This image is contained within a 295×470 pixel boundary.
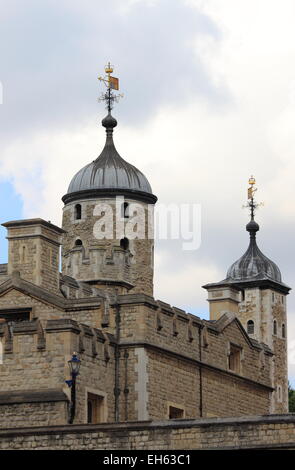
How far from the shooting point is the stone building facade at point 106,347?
4316 cm

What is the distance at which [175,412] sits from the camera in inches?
1891

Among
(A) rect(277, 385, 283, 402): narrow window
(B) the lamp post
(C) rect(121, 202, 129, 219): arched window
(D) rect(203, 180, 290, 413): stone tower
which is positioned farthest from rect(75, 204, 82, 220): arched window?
(B) the lamp post

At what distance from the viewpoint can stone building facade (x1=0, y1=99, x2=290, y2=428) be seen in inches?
1699

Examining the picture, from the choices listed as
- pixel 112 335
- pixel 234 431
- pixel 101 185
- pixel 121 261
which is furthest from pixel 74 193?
pixel 234 431

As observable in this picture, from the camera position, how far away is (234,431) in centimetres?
3372

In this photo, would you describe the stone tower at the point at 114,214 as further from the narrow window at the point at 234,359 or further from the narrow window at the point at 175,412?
the narrow window at the point at 175,412

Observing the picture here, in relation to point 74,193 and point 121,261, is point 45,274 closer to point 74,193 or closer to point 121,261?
point 121,261

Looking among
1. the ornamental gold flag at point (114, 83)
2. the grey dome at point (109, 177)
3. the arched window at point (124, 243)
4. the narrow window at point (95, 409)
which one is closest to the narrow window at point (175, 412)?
the narrow window at point (95, 409)

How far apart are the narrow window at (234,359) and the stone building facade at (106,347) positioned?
0.11ft

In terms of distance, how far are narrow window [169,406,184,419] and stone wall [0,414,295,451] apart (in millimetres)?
11632

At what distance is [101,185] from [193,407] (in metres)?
19.8

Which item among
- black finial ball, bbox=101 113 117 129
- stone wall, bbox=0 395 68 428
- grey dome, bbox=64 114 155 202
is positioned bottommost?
stone wall, bbox=0 395 68 428

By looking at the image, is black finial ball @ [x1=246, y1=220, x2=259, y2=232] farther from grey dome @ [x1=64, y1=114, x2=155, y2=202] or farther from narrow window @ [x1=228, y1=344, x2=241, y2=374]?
narrow window @ [x1=228, y1=344, x2=241, y2=374]

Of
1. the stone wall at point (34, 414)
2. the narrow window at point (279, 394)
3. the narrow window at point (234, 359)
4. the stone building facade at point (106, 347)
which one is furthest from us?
the narrow window at point (279, 394)
